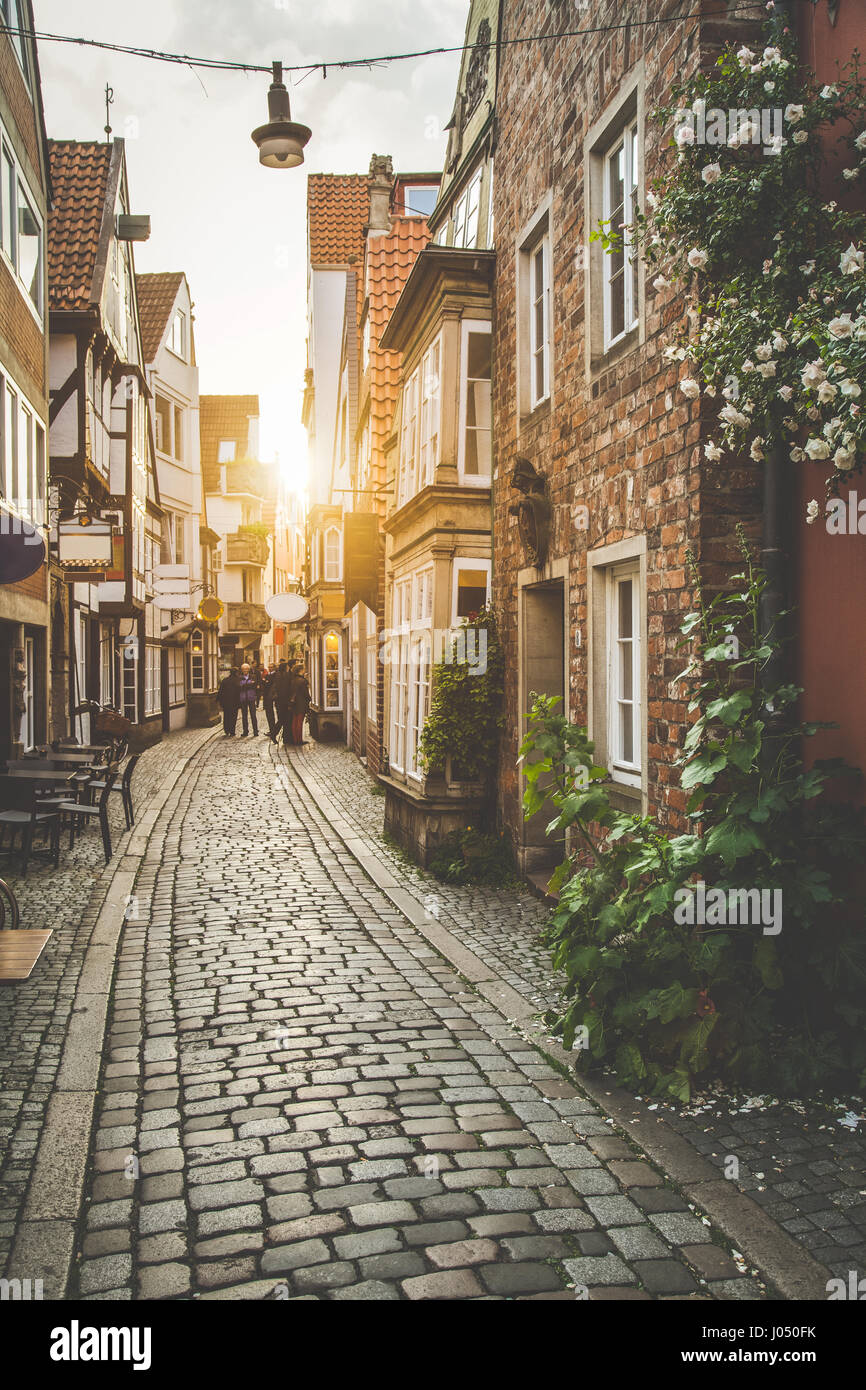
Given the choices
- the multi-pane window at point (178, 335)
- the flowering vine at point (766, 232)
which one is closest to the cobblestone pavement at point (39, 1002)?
the flowering vine at point (766, 232)

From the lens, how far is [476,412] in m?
10.7

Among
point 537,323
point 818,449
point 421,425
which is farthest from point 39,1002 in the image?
point 421,425

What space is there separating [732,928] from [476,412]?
723cm

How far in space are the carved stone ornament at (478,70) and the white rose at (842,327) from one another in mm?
8354

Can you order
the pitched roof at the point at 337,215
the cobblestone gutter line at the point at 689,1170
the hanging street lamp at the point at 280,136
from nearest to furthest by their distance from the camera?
1. the cobblestone gutter line at the point at 689,1170
2. the hanging street lamp at the point at 280,136
3. the pitched roof at the point at 337,215

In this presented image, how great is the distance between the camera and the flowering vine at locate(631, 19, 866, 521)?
431cm

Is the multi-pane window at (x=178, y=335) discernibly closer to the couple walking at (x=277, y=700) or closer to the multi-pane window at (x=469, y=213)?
the couple walking at (x=277, y=700)

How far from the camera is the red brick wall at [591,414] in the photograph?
5605 mm

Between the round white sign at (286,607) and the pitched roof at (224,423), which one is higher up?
the pitched roof at (224,423)

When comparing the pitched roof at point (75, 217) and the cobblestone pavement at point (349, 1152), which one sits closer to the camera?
the cobblestone pavement at point (349, 1152)

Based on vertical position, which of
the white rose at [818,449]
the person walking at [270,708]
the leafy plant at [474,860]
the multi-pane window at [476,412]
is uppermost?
the multi-pane window at [476,412]

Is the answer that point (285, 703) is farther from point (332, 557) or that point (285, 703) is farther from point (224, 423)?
point (224, 423)
